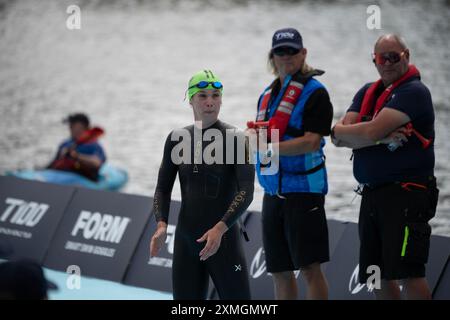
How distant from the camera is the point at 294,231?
20.5ft

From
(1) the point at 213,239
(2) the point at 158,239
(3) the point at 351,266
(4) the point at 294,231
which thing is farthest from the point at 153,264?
(1) the point at 213,239

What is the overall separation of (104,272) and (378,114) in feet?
14.1

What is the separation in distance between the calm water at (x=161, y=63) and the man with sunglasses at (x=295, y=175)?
24.7ft

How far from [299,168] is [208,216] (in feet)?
3.24

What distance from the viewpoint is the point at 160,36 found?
39.7 meters

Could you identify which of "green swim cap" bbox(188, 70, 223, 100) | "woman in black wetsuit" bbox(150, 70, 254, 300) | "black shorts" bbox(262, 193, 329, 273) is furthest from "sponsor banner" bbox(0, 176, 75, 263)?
"green swim cap" bbox(188, 70, 223, 100)

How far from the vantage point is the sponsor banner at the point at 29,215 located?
9.70 metres

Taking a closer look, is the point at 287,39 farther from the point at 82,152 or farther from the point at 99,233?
the point at 82,152

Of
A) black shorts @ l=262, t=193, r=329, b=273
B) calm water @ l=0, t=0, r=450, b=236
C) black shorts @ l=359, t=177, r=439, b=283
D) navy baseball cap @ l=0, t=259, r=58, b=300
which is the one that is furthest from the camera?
calm water @ l=0, t=0, r=450, b=236

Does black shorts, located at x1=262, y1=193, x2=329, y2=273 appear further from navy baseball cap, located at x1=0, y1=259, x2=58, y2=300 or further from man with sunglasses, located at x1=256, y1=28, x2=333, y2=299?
navy baseball cap, located at x1=0, y1=259, x2=58, y2=300

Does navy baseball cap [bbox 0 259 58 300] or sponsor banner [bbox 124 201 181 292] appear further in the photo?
sponsor banner [bbox 124 201 181 292]

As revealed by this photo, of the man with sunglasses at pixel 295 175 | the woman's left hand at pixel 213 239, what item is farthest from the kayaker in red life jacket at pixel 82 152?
the woman's left hand at pixel 213 239

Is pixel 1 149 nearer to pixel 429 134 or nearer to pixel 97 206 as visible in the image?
pixel 97 206

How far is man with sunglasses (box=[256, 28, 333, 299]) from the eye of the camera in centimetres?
622
